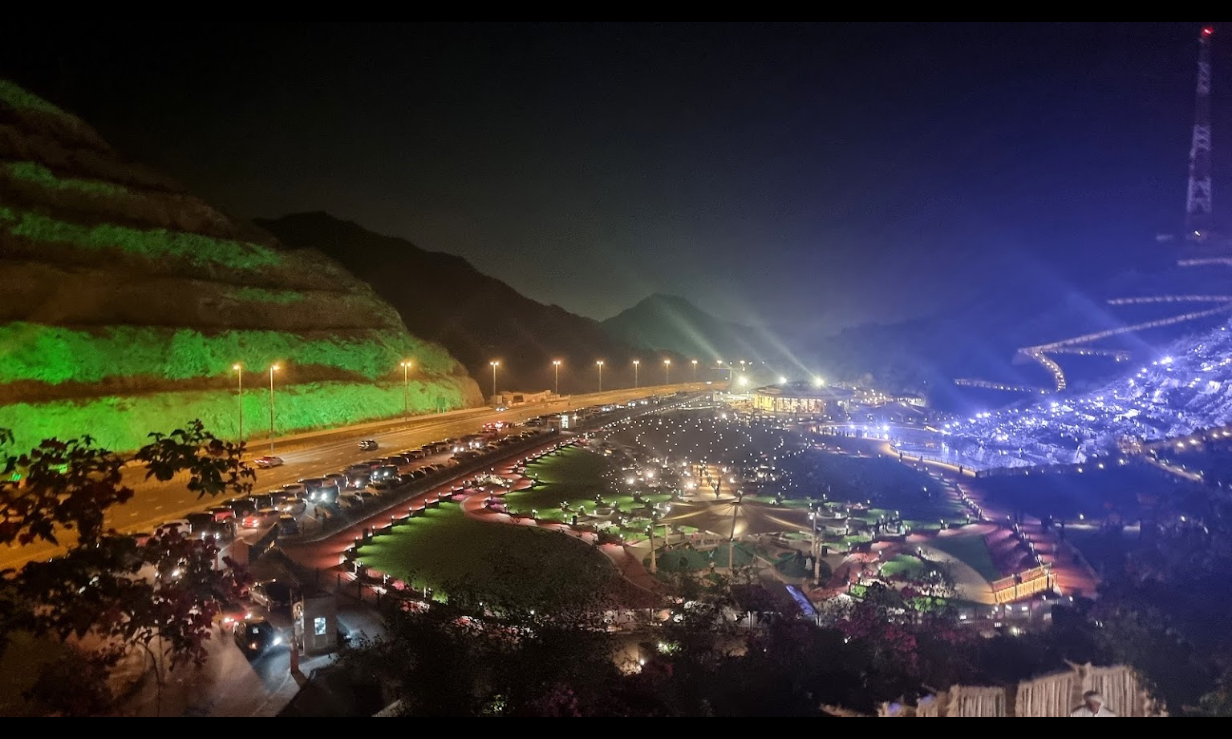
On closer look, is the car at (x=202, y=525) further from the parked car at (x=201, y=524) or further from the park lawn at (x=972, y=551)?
the park lawn at (x=972, y=551)

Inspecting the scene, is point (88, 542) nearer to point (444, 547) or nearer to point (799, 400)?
point (444, 547)

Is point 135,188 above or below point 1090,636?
above

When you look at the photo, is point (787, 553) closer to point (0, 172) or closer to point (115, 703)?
point (115, 703)

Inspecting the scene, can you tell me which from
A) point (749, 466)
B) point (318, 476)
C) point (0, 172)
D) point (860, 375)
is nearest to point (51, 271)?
point (0, 172)

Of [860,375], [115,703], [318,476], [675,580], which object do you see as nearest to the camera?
[115,703]

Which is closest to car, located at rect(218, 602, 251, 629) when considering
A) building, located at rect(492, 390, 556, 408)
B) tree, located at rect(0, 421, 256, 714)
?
tree, located at rect(0, 421, 256, 714)

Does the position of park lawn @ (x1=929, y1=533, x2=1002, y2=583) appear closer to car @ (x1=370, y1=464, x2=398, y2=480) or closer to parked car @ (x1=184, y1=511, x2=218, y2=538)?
car @ (x1=370, y1=464, x2=398, y2=480)

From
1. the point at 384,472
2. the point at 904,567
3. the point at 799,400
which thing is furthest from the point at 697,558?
the point at 799,400
